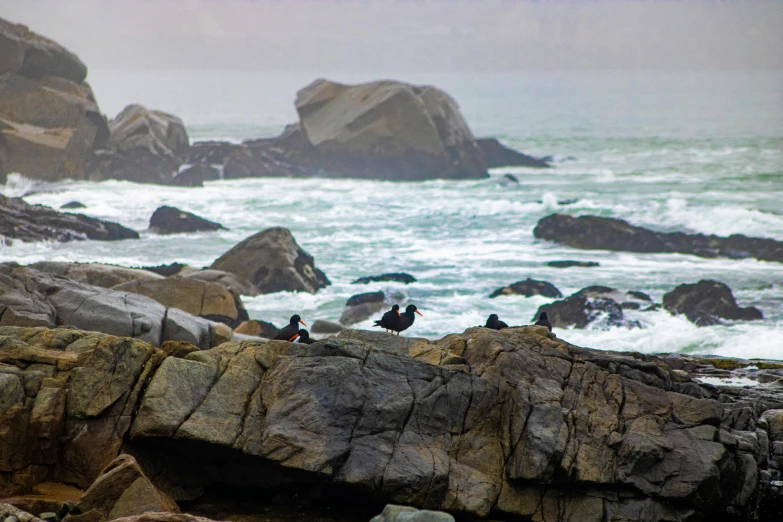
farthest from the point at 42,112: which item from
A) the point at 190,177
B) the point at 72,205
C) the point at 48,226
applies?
the point at 48,226

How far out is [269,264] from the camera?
3073 centimetres

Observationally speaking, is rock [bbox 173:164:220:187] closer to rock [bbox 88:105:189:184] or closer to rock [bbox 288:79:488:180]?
rock [bbox 88:105:189:184]

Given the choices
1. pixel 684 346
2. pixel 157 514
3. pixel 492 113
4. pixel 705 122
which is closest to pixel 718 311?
pixel 684 346

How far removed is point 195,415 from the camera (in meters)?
12.0

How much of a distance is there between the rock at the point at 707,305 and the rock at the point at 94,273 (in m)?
15.6

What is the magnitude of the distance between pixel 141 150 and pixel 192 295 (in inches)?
1584

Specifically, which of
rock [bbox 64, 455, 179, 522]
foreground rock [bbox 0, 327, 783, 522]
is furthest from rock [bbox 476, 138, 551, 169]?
rock [bbox 64, 455, 179, 522]

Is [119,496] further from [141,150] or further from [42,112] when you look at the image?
[141,150]

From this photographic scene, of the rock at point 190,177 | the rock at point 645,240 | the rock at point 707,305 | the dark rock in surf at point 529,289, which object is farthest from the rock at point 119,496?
the rock at point 190,177

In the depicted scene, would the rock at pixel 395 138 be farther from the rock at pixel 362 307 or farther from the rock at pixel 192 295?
the rock at pixel 192 295

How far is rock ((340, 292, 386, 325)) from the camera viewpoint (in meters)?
27.4

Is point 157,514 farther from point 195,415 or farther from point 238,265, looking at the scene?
point 238,265

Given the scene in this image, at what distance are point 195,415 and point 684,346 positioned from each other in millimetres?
16138

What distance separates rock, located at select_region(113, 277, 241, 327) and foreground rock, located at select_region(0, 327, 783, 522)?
10.8 m
